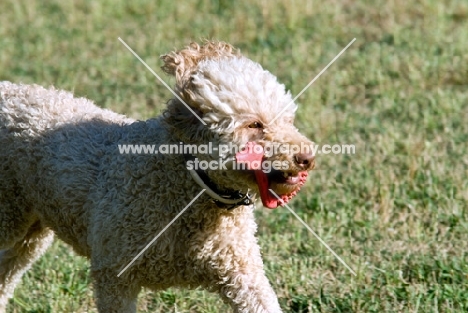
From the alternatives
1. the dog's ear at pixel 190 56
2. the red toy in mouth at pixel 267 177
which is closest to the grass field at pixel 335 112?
Answer: the red toy in mouth at pixel 267 177

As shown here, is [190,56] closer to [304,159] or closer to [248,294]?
[304,159]

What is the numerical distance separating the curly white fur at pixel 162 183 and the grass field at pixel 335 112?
0.80 meters

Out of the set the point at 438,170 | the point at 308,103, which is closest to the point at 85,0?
the point at 308,103

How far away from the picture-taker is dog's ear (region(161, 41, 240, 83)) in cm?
458

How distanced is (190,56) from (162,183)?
26.0 inches

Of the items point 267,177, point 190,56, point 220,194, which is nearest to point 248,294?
point 220,194

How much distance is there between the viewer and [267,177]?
4.21m

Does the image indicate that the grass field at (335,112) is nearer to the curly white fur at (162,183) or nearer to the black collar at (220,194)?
the curly white fur at (162,183)

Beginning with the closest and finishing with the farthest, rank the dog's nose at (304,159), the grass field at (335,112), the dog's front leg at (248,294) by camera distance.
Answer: the dog's nose at (304,159)
the dog's front leg at (248,294)
the grass field at (335,112)

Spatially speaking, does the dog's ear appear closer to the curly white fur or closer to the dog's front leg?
the curly white fur

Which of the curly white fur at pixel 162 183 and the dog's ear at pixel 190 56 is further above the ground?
the dog's ear at pixel 190 56

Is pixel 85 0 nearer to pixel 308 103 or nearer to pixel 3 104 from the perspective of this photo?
pixel 308 103

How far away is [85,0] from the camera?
1212 cm

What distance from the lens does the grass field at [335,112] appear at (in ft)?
18.1
